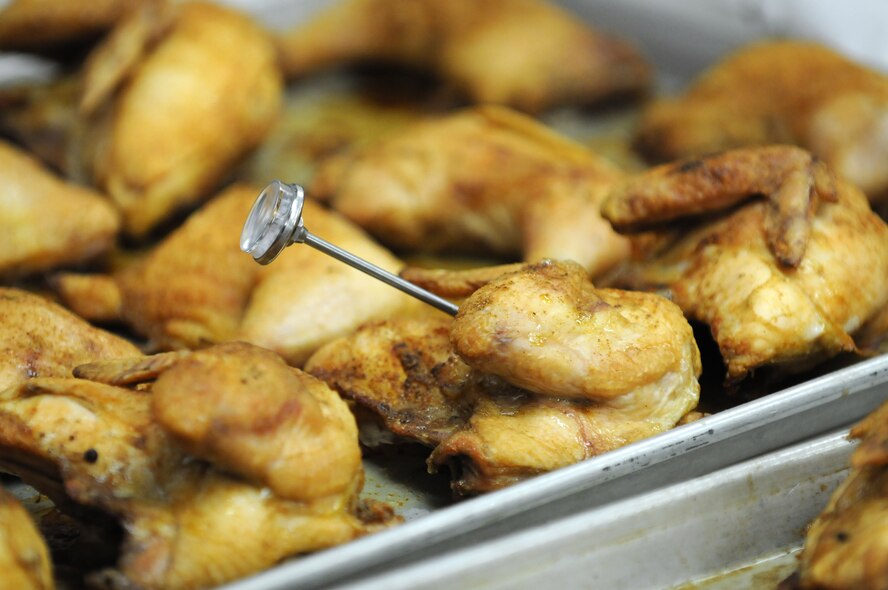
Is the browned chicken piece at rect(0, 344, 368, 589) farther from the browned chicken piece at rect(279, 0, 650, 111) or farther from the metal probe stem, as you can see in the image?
the browned chicken piece at rect(279, 0, 650, 111)

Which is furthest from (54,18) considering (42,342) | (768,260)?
(768,260)

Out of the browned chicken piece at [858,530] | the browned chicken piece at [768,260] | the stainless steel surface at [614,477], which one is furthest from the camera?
the browned chicken piece at [768,260]

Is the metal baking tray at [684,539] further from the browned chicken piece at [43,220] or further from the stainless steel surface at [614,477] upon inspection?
the browned chicken piece at [43,220]

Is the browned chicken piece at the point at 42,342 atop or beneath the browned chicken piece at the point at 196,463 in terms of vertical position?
beneath

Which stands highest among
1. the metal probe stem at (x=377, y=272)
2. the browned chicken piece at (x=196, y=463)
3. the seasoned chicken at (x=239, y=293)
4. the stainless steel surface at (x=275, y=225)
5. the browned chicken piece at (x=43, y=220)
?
the stainless steel surface at (x=275, y=225)

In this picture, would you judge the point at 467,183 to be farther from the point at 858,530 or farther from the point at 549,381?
the point at 858,530

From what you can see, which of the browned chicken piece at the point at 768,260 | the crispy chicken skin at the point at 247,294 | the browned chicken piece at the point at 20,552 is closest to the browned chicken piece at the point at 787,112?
the browned chicken piece at the point at 768,260
